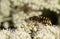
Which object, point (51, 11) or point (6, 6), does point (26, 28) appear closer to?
point (6, 6)

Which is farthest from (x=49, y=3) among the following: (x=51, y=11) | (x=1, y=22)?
(x=1, y=22)

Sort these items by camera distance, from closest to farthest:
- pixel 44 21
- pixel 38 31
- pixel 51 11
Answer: pixel 38 31 → pixel 44 21 → pixel 51 11

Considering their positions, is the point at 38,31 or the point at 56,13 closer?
the point at 38,31

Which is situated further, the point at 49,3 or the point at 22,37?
the point at 49,3

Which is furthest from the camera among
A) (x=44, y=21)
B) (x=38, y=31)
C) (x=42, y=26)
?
(x=44, y=21)

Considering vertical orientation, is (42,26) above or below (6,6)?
below

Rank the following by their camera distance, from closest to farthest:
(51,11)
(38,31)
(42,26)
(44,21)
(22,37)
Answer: (22,37) < (38,31) < (42,26) < (44,21) < (51,11)

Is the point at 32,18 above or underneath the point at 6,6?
underneath

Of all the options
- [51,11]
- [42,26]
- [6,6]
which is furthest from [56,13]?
[6,6]

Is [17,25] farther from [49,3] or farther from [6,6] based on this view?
[49,3]
